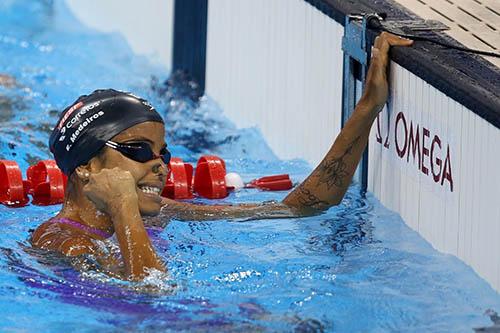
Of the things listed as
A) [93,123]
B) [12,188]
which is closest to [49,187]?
[12,188]

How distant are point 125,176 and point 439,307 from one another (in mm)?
970

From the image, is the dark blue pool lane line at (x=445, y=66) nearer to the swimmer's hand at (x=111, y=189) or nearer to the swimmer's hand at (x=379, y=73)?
the swimmer's hand at (x=379, y=73)

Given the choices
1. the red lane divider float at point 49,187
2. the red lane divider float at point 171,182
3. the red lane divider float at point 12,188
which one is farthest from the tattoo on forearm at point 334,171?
the red lane divider float at point 12,188

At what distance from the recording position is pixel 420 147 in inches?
165

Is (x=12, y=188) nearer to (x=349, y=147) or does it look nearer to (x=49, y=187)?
(x=49, y=187)

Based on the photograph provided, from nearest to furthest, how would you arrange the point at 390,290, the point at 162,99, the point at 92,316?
Result: the point at 92,316
the point at 390,290
the point at 162,99

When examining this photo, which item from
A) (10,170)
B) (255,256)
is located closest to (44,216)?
(10,170)

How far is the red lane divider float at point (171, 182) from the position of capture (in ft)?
15.7

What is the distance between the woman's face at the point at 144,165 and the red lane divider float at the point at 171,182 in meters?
1.19

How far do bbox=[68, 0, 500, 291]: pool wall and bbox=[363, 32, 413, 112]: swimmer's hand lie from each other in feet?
0.12

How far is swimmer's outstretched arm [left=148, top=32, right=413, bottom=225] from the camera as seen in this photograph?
14.0ft

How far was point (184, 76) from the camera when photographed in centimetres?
740

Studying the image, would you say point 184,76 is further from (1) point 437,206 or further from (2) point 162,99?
(1) point 437,206

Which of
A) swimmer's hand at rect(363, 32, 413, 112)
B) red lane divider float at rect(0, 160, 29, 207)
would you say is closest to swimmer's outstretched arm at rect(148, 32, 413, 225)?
swimmer's hand at rect(363, 32, 413, 112)
